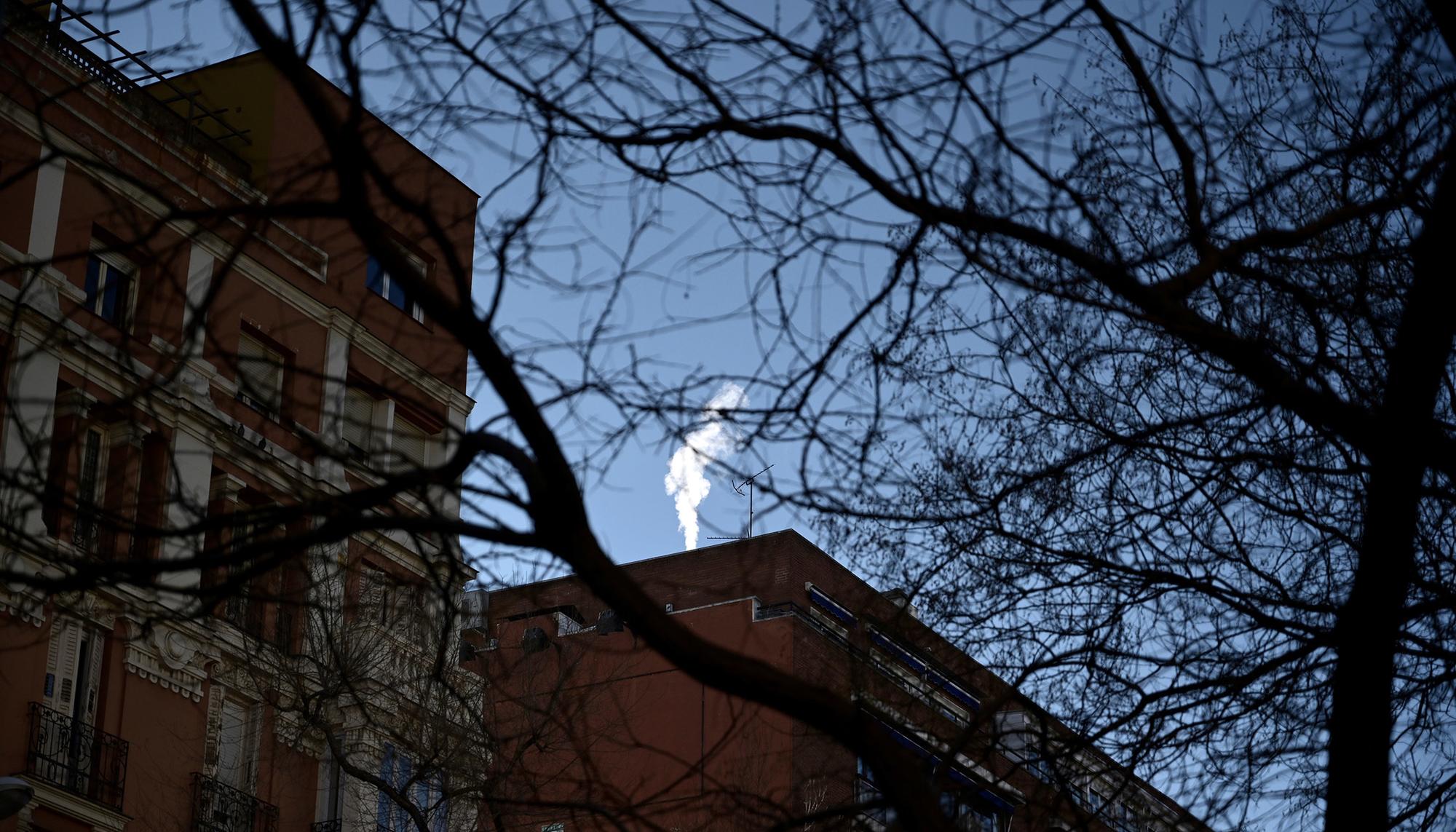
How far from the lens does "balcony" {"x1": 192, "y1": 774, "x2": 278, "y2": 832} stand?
2150 centimetres

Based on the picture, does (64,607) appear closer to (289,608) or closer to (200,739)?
(200,739)

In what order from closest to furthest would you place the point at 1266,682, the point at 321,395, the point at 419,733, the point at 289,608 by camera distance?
the point at 321,395, the point at 1266,682, the point at 419,733, the point at 289,608

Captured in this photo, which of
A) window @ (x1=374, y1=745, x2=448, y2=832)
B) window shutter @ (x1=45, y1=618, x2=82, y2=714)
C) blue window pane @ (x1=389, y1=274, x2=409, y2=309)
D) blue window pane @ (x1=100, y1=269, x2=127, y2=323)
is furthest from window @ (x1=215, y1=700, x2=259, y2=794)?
blue window pane @ (x1=389, y1=274, x2=409, y2=309)

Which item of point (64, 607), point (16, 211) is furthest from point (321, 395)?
point (16, 211)

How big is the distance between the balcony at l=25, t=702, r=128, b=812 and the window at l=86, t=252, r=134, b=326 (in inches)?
177

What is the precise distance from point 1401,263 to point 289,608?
725 inches

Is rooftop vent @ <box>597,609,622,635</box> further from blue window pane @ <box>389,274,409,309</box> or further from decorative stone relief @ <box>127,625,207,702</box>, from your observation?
decorative stone relief @ <box>127,625,207,702</box>

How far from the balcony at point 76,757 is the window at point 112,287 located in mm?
4503

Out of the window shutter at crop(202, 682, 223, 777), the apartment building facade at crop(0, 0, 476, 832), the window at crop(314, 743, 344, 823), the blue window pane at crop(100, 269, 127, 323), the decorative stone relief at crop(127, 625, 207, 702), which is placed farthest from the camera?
the window at crop(314, 743, 344, 823)

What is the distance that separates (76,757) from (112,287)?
5183mm

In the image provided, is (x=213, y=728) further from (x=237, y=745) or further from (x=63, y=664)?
(x=63, y=664)

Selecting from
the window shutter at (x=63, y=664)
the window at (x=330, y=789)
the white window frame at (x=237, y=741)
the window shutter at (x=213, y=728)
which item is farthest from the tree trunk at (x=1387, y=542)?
the window at (x=330, y=789)

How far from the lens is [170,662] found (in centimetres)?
2202

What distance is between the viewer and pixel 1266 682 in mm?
7934
